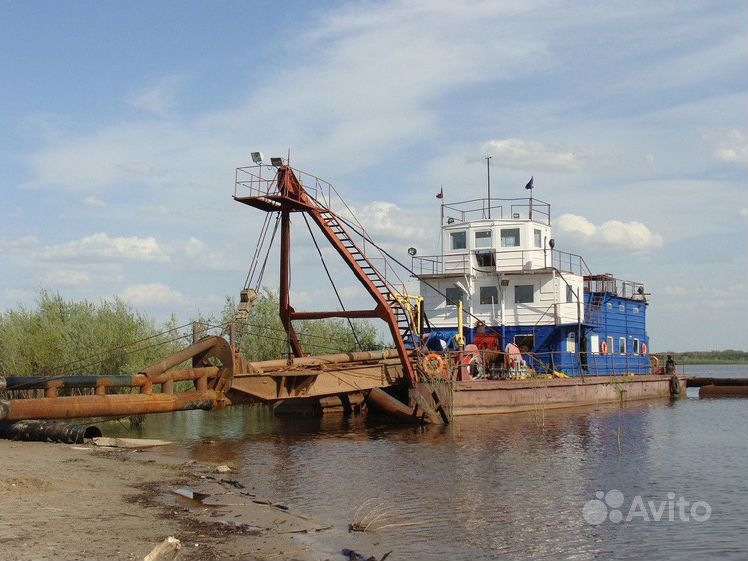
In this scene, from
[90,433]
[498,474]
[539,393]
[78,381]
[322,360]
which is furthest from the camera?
[539,393]

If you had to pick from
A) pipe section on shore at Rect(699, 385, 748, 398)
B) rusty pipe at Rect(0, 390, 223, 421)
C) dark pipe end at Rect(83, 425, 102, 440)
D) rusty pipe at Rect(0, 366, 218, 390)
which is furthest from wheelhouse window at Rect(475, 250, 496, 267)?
pipe section on shore at Rect(699, 385, 748, 398)

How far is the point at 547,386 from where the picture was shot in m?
29.1

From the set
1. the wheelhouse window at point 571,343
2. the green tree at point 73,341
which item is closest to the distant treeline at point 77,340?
the green tree at point 73,341

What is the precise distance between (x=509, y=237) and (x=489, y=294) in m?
2.38

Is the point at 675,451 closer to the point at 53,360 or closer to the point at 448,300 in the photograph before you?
the point at 448,300

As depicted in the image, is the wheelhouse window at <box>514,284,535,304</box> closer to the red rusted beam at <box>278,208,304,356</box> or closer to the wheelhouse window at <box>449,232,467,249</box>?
the wheelhouse window at <box>449,232,467,249</box>

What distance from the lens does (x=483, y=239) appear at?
32.8 m

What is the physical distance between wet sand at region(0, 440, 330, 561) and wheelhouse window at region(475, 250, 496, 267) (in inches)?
742

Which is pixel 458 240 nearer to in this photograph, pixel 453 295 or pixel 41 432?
A: pixel 453 295

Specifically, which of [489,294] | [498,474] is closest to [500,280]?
[489,294]

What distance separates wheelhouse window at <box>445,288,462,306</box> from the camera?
32.6 metres

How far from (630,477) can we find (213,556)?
10461mm

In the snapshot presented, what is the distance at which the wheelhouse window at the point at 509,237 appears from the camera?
107 feet

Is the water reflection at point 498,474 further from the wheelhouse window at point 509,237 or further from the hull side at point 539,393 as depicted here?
the wheelhouse window at point 509,237
